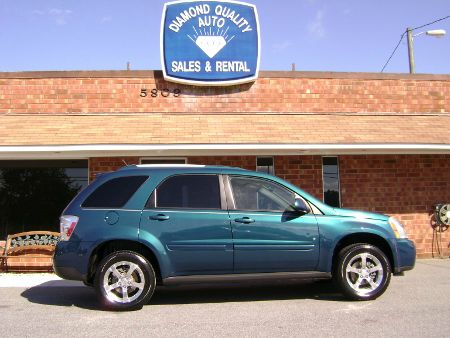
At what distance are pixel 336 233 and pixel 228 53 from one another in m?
6.60

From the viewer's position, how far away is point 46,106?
1087 cm

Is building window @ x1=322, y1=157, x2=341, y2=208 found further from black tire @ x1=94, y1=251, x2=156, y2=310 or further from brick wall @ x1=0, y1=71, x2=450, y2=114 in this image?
black tire @ x1=94, y1=251, x2=156, y2=310

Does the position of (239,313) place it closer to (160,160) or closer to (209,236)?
(209,236)

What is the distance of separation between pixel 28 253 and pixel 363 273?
6500 millimetres

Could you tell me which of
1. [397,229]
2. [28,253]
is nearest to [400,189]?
[397,229]

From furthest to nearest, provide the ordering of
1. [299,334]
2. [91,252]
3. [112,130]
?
1. [112,130]
2. [91,252]
3. [299,334]

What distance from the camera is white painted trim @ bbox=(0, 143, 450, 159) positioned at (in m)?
9.02

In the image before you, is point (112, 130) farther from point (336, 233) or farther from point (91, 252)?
point (336, 233)

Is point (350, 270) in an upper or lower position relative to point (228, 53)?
lower

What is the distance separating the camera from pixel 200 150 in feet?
30.6

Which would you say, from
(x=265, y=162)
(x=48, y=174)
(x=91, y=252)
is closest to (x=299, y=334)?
(x=91, y=252)

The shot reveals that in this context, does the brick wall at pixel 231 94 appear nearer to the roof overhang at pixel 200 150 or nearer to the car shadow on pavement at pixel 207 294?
the roof overhang at pixel 200 150

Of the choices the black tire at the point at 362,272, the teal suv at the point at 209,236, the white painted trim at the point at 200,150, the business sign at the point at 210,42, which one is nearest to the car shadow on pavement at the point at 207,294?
the black tire at the point at 362,272

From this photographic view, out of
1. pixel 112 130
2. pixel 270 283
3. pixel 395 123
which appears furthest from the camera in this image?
pixel 395 123
